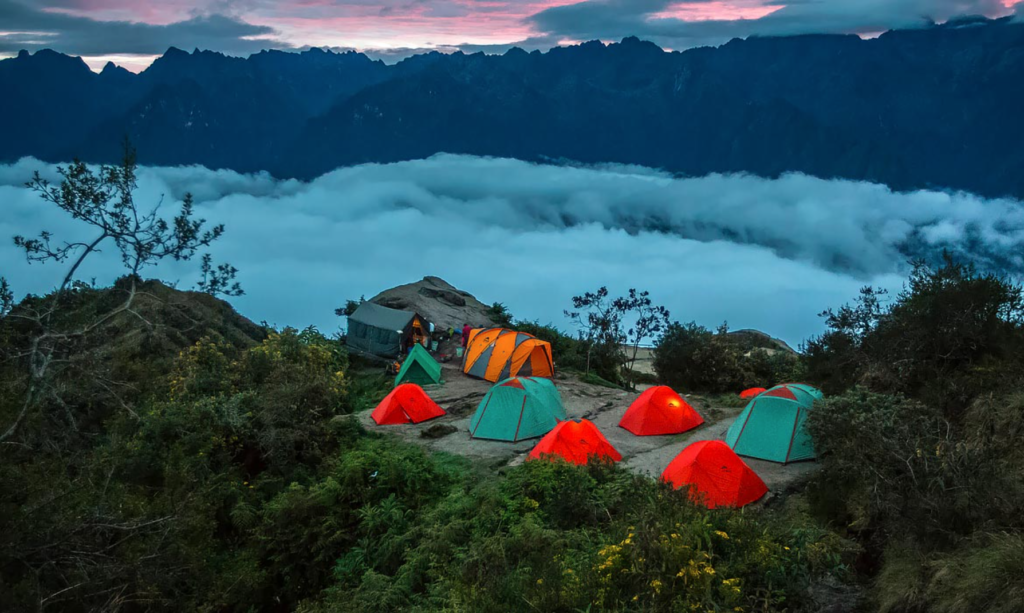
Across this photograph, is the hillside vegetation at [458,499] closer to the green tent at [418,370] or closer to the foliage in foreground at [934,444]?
the foliage in foreground at [934,444]

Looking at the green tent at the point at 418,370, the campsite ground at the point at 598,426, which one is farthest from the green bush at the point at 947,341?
the green tent at the point at 418,370

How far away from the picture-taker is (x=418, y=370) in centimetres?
2419

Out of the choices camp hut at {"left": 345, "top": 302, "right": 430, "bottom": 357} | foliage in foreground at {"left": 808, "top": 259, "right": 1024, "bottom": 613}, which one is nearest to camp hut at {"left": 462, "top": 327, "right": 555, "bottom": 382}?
camp hut at {"left": 345, "top": 302, "right": 430, "bottom": 357}

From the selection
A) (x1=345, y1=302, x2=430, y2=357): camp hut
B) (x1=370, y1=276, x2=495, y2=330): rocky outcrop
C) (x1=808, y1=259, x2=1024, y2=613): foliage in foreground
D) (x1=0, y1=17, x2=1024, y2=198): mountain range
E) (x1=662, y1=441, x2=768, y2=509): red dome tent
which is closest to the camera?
(x1=808, y1=259, x2=1024, y2=613): foliage in foreground

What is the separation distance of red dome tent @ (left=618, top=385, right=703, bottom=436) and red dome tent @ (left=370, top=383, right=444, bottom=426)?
19.7 ft

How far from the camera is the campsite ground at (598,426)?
14.6 m

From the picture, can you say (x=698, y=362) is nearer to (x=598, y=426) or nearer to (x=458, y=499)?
(x=598, y=426)

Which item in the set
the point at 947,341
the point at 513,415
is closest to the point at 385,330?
the point at 513,415

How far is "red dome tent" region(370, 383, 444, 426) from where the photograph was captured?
19.2 metres

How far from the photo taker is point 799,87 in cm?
17112

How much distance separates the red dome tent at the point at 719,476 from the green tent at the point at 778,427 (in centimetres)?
215

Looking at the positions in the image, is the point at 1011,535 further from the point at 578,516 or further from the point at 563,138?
the point at 563,138

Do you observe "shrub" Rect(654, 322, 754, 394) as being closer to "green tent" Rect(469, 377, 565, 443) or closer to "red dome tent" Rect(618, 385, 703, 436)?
"red dome tent" Rect(618, 385, 703, 436)

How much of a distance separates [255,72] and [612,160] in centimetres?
9199
